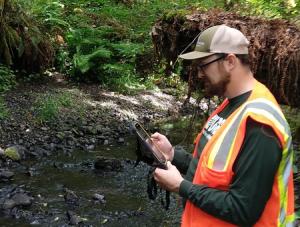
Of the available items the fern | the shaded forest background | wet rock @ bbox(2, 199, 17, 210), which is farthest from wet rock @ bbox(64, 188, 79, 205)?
the fern

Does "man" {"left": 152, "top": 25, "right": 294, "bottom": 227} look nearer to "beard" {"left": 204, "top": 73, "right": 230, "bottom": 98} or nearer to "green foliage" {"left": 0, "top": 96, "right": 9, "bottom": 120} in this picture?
"beard" {"left": 204, "top": 73, "right": 230, "bottom": 98}

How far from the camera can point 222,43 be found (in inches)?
90.0

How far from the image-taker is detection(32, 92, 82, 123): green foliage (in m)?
10.4

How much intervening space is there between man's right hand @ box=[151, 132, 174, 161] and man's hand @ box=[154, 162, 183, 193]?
1.41 ft

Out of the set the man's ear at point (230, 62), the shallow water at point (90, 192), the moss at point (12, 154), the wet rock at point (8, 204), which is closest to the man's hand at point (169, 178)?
the man's ear at point (230, 62)

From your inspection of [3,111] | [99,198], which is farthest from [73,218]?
[3,111]

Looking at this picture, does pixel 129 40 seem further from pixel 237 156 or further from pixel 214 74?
pixel 237 156

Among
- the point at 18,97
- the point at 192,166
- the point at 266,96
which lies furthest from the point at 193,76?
the point at 18,97

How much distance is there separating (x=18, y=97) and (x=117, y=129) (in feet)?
7.63

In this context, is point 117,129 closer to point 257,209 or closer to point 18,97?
point 18,97

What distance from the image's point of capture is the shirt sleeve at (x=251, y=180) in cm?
199

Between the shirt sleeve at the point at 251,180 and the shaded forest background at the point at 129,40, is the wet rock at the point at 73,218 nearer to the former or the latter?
the shaded forest background at the point at 129,40

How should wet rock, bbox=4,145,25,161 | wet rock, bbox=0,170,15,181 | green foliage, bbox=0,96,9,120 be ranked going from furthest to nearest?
green foliage, bbox=0,96,9,120
wet rock, bbox=4,145,25,161
wet rock, bbox=0,170,15,181

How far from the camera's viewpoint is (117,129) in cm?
1096
